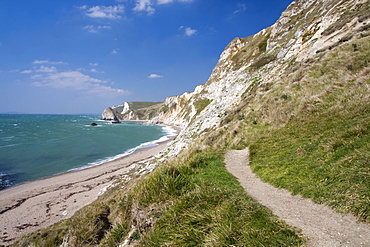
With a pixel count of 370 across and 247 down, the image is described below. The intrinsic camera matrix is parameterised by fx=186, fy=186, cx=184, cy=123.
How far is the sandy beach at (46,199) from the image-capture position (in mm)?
16516

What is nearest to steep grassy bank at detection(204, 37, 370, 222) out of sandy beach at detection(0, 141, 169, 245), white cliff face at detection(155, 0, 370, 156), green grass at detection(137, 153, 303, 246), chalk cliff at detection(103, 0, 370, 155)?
chalk cliff at detection(103, 0, 370, 155)

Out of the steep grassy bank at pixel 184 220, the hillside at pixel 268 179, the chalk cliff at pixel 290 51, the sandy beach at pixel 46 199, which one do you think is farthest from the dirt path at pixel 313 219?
the sandy beach at pixel 46 199

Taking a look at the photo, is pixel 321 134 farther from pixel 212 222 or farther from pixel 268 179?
pixel 212 222

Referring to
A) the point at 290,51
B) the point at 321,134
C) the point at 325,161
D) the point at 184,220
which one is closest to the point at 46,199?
the point at 184,220

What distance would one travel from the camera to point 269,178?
7.32m

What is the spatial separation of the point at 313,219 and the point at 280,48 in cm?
4002

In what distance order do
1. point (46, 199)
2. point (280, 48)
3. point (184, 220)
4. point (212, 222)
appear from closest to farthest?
point (212, 222) < point (184, 220) < point (46, 199) < point (280, 48)

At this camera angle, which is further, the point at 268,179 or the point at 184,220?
the point at 268,179

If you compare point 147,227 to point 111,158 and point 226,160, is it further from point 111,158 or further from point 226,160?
point 111,158

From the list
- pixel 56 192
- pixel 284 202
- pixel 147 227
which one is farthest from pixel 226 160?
pixel 56 192

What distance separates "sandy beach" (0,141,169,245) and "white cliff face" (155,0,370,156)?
10756 mm

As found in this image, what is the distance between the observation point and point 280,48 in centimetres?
3666

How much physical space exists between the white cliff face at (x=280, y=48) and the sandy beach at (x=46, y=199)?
10.8 meters

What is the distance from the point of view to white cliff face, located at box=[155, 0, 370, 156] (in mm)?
22078
